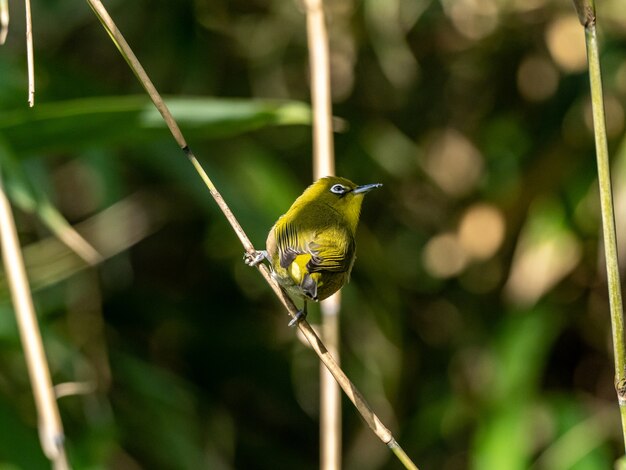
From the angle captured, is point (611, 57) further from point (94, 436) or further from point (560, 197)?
point (94, 436)

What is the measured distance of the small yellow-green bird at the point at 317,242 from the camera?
2217 millimetres

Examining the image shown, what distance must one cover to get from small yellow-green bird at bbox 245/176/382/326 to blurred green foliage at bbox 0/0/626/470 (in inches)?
29.6

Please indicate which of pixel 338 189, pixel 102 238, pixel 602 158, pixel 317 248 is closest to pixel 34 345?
pixel 317 248

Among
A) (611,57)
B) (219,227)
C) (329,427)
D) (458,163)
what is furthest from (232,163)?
(329,427)

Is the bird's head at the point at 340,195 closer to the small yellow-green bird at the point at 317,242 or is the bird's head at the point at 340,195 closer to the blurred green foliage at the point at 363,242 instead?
the small yellow-green bird at the point at 317,242

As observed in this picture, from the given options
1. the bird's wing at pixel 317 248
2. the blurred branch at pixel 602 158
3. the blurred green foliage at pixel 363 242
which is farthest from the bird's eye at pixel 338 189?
the blurred branch at pixel 602 158

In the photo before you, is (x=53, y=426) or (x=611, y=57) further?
(x=611, y=57)

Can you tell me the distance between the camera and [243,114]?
247 centimetres

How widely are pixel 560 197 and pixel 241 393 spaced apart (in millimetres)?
1824

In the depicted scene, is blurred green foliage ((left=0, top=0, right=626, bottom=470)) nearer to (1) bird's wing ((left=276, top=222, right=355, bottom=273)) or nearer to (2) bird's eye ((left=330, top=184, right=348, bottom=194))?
(2) bird's eye ((left=330, top=184, right=348, bottom=194))

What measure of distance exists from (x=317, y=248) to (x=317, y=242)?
33mm

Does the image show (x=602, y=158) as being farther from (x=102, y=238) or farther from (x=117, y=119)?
(x=102, y=238)

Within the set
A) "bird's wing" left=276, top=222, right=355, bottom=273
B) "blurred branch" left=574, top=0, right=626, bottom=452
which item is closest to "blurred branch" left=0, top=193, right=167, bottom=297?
"bird's wing" left=276, top=222, right=355, bottom=273

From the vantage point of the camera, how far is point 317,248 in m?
2.27
